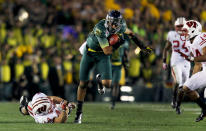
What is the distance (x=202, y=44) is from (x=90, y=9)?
9326mm

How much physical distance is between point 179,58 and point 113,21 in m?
4.18

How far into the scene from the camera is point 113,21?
9.19m

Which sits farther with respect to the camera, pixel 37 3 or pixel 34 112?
pixel 37 3

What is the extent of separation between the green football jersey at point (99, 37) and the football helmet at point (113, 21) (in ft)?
0.25

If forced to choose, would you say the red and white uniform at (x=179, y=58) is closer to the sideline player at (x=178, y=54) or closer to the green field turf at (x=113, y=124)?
the sideline player at (x=178, y=54)

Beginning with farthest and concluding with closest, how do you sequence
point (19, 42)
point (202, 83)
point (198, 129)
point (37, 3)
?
1. point (37, 3)
2. point (19, 42)
3. point (202, 83)
4. point (198, 129)

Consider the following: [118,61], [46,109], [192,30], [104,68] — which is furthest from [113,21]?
[118,61]

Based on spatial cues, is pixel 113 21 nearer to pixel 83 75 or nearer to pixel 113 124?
pixel 83 75

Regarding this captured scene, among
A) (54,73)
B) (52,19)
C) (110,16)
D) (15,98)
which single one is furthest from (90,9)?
(110,16)

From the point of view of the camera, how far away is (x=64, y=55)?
57.0ft

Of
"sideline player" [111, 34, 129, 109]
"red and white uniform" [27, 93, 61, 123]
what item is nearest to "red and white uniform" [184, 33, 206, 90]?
"red and white uniform" [27, 93, 61, 123]

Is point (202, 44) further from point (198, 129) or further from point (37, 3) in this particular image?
point (37, 3)

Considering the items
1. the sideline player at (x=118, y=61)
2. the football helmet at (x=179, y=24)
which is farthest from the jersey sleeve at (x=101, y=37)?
the sideline player at (x=118, y=61)

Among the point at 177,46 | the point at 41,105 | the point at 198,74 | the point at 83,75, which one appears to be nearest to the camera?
the point at 41,105
